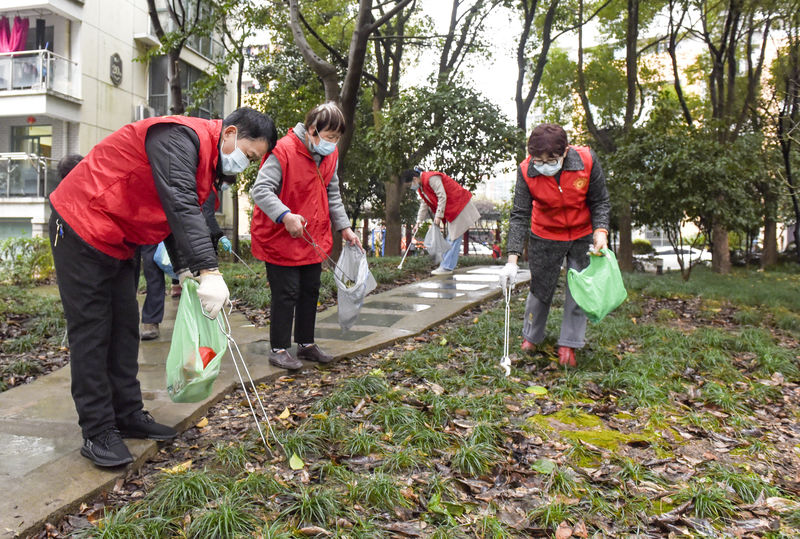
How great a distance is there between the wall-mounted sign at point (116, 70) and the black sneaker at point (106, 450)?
1993cm

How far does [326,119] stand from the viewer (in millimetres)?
3840

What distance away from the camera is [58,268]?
2.54 meters

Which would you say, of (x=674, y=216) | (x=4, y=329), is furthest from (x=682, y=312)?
(x=4, y=329)


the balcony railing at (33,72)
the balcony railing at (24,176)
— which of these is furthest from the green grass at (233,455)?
the balcony railing at (33,72)

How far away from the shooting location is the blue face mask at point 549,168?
4.00 m

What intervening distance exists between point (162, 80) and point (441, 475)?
22.1m

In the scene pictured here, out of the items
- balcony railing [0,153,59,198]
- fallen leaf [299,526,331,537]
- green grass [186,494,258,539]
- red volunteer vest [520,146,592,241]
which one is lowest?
fallen leaf [299,526,331,537]

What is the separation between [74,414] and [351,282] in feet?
6.59

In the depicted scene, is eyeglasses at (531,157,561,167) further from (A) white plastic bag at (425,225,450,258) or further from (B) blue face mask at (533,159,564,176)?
(A) white plastic bag at (425,225,450,258)

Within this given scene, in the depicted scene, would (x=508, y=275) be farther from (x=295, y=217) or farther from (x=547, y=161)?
(x=295, y=217)

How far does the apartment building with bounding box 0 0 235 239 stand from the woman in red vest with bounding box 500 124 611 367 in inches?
545

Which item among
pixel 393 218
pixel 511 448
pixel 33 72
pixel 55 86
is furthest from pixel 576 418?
pixel 33 72

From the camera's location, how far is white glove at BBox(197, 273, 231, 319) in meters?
2.47

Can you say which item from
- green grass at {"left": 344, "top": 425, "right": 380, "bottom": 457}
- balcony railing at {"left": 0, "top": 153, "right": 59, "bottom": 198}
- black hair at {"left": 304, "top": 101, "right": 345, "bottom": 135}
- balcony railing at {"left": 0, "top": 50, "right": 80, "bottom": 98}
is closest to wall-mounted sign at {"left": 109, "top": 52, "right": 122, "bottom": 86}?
balcony railing at {"left": 0, "top": 50, "right": 80, "bottom": 98}
